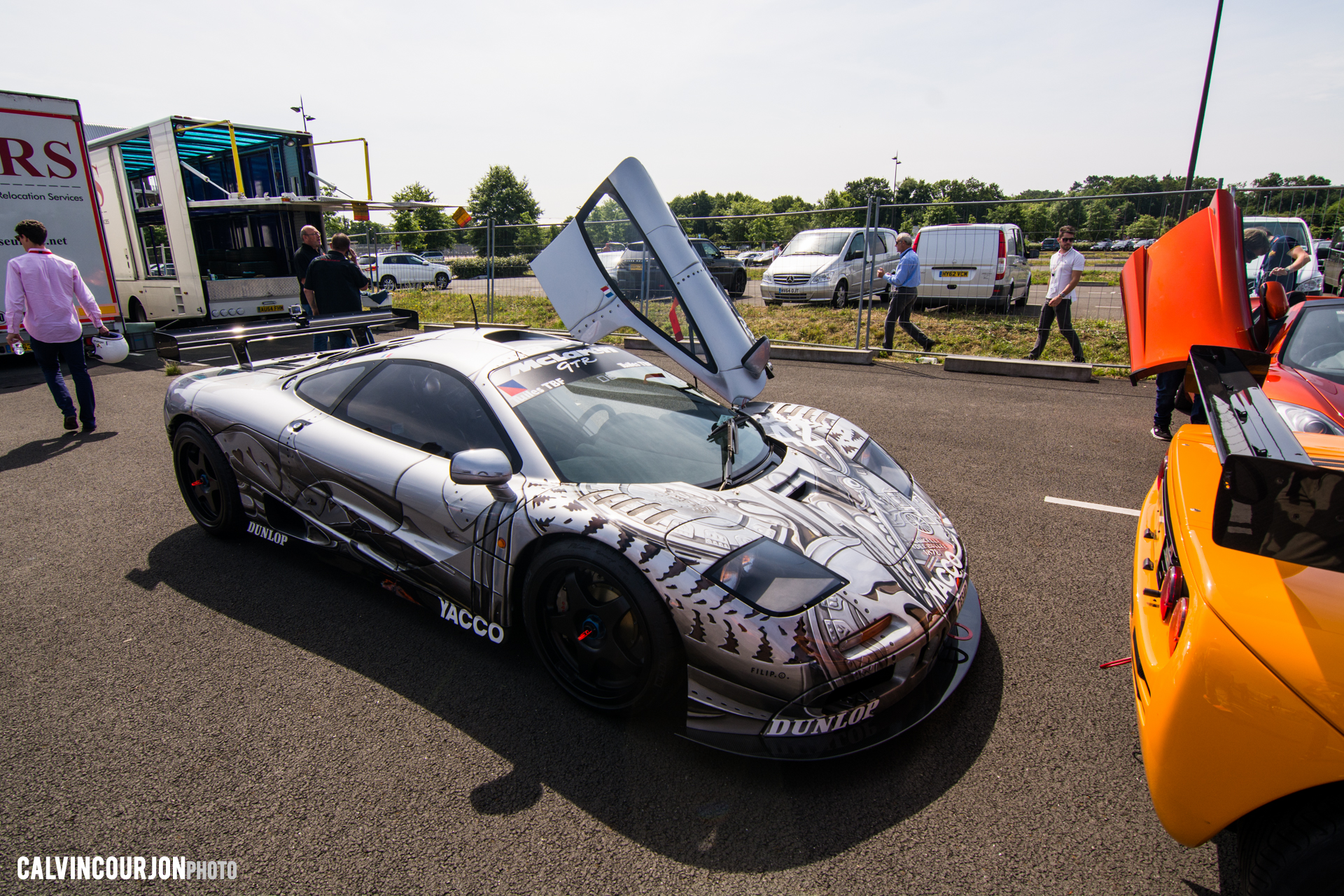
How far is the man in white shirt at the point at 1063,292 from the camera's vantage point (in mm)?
8164

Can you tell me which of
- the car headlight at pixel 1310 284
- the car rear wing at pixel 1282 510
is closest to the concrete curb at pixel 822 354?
the car headlight at pixel 1310 284

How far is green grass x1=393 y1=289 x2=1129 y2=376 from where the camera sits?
9.16m

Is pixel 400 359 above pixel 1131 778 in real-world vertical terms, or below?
above

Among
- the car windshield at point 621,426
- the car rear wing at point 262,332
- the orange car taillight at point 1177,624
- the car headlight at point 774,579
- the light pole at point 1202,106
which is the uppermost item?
the light pole at point 1202,106

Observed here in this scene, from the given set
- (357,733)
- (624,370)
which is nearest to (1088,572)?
(624,370)

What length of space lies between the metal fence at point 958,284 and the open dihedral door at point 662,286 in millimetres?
2566

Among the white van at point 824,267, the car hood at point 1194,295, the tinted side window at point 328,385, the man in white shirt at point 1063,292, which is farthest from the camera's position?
the white van at point 824,267

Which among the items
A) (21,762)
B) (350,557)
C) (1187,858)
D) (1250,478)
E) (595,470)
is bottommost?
(1187,858)

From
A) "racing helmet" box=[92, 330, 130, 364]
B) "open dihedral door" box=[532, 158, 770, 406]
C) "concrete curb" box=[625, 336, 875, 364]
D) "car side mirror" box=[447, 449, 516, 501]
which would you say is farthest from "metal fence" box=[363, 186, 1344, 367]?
"car side mirror" box=[447, 449, 516, 501]

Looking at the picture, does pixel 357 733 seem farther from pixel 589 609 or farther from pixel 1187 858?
pixel 1187 858

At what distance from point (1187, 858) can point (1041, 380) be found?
6996 mm

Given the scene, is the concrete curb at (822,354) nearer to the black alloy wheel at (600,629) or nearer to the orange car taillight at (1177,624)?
the black alloy wheel at (600,629)

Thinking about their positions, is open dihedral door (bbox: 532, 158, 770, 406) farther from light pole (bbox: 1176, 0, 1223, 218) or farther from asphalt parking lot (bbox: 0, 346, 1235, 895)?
light pole (bbox: 1176, 0, 1223, 218)

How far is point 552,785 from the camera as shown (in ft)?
7.09
